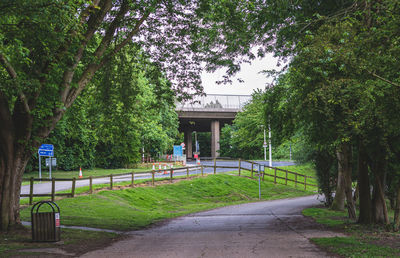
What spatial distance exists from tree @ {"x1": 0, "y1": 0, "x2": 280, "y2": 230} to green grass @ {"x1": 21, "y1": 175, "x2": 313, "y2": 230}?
12.1 feet

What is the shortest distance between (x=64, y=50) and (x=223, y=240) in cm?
695

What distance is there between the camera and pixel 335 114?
12.0 metres

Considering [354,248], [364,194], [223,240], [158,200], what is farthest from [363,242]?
[158,200]

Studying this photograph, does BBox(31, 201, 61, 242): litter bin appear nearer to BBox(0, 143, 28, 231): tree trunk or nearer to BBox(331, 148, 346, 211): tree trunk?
BBox(0, 143, 28, 231): tree trunk

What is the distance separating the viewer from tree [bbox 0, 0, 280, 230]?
367 inches

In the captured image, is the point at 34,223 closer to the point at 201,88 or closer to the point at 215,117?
the point at 201,88

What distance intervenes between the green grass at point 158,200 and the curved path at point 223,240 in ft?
6.95

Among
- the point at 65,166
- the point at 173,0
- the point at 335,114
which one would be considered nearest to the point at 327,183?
the point at 335,114

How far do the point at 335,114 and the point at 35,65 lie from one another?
28.5 feet

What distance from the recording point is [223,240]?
11750mm

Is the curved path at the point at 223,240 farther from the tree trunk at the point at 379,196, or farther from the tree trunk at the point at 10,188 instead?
the tree trunk at the point at 10,188

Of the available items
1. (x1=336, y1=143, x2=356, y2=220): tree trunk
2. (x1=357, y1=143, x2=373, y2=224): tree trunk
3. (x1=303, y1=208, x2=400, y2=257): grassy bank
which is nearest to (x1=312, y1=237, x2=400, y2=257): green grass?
(x1=303, y1=208, x2=400, y2=257): grassy bank

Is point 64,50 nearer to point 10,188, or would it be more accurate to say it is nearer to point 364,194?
point 10,188

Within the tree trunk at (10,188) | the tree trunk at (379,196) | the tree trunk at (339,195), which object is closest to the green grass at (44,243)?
the tree trunk at (10,188)
